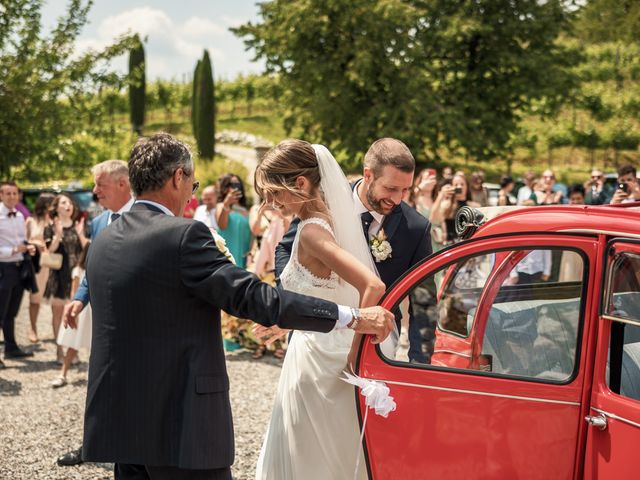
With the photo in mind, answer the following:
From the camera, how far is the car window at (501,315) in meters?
3.18

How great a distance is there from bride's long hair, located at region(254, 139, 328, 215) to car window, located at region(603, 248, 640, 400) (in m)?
1.47

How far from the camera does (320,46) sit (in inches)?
1099

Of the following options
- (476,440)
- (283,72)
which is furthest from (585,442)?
(283,72)

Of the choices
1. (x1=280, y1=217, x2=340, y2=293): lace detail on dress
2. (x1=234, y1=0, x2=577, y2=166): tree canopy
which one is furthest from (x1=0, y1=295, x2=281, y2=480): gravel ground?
(x1=234, y1=0, x2=577, y2=166): tree canopy

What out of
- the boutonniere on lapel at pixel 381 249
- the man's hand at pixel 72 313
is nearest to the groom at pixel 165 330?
the boutonniere on lapel at pixel 381 249

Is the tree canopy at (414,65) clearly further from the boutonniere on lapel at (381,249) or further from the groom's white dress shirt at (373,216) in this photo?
the boutonniere on lapel at (381,249)

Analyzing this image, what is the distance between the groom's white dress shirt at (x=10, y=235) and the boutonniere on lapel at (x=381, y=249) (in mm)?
6383

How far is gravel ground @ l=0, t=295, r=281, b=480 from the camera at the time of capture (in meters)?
5.71

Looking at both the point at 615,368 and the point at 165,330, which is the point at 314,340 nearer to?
the point at 165,330

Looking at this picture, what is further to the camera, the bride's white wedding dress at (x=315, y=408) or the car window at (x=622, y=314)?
the bride's white wedding dress at (x=315, y=408)

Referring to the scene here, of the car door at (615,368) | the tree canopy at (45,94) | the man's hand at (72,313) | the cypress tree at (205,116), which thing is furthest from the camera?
the cypress tree at (205,116)

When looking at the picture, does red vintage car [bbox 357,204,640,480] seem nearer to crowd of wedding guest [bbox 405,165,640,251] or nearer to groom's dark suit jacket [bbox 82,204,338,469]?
groom's dark suit jacket [bbox 82,204,338,469]

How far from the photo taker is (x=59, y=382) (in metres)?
7.92

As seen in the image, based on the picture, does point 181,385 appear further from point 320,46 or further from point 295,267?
point 320,46
